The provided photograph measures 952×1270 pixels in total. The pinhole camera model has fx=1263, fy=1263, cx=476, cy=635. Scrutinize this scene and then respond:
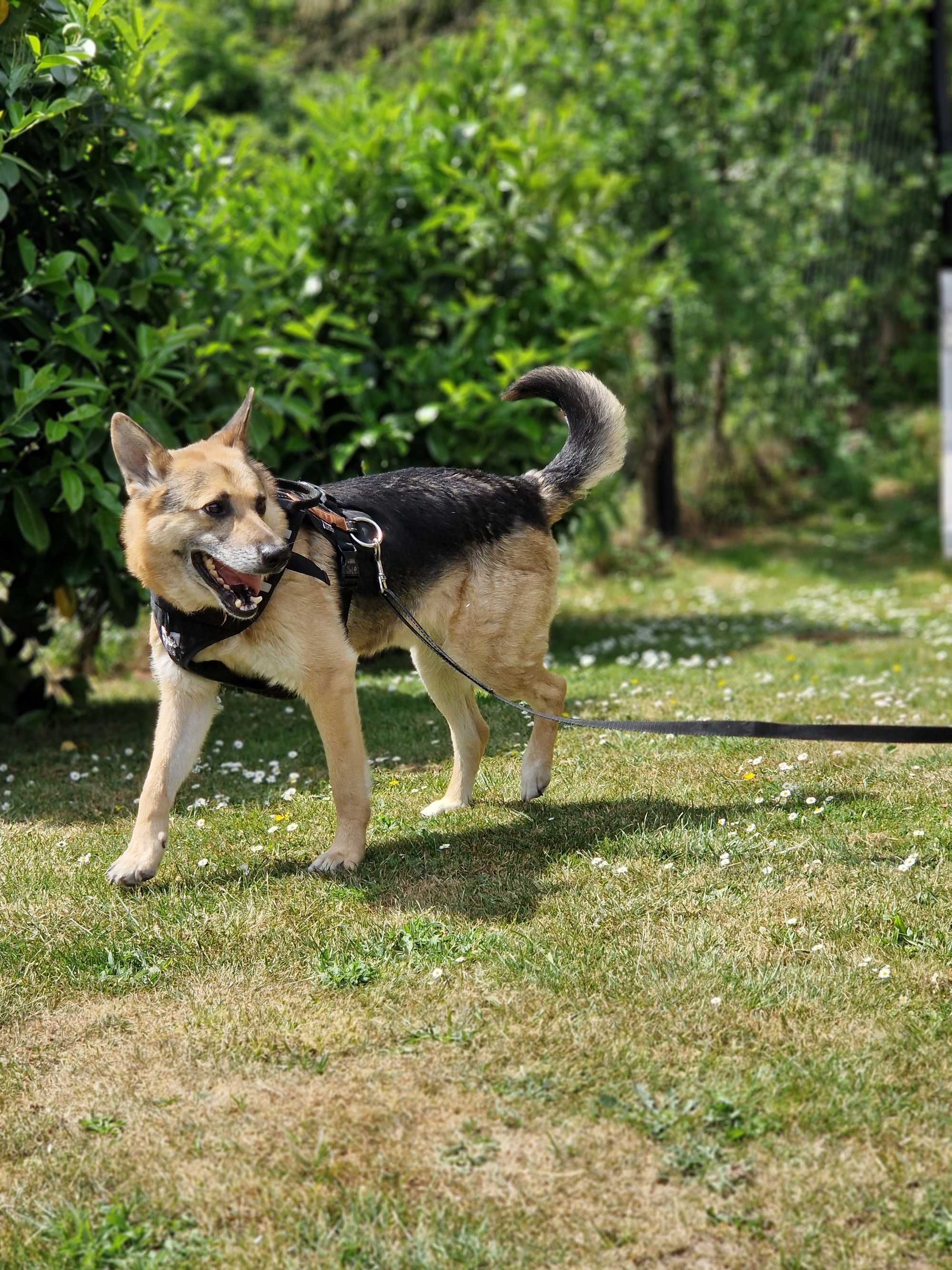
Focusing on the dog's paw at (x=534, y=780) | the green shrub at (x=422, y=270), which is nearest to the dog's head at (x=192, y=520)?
the dog's paw at (x=534, y=780)

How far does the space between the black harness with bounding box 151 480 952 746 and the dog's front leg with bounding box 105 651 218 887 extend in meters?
0.10

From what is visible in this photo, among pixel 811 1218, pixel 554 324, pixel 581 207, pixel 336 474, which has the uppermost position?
pixel 581 207

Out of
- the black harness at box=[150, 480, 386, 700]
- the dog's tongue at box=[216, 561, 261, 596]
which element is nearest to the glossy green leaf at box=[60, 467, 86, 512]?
the black harness at box=[150, 480, 386, 700]

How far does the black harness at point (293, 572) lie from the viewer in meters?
4.40

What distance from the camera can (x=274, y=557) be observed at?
4086mm

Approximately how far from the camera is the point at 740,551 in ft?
46.3

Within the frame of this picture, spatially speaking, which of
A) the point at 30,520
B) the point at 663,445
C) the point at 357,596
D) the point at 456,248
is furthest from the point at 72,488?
the point at 663,445

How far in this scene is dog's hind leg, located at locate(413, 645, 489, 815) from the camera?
17.6ft

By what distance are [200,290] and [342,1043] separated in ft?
17.7

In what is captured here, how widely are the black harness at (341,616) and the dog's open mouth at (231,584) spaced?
0.04 metres

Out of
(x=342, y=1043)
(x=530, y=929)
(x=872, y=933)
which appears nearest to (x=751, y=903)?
(x=872, y=933)

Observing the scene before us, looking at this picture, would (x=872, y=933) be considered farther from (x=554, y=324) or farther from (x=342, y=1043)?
(x=554, y=324)

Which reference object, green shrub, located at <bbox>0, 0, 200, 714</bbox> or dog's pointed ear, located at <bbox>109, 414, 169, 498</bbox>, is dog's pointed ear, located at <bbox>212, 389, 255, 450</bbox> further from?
green shrub, located at <bbox>0, 0, 200, 714</bbox>

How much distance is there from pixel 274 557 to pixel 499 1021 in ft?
5.31
